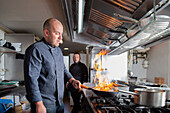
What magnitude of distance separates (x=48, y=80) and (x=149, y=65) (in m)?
6.00

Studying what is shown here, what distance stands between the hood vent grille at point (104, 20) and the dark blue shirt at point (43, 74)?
0.64 meters

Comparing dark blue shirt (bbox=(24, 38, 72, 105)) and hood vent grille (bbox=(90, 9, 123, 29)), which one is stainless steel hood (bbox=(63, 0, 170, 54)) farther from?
dark blue shirt (bbox=(24, 38, 72, 105))

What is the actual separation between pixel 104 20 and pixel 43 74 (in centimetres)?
95

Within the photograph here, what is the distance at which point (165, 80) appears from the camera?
15.6 feet

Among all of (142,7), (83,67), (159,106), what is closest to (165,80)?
(83,67)

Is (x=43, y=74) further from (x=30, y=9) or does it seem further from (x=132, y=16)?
(x=30, y=9)

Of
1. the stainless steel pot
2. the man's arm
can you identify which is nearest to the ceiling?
the man's arm

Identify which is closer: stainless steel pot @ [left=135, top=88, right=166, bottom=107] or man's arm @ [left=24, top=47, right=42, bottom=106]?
man's arm @ [left=24, top=47, right=42, bottom=106]

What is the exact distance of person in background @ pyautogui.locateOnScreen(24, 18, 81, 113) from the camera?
1.08 meters

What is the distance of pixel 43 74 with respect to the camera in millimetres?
1205

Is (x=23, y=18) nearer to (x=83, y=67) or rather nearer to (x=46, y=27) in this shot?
(x=46, y=27)

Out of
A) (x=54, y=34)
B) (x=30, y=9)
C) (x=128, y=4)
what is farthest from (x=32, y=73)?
(x=30, y=9)

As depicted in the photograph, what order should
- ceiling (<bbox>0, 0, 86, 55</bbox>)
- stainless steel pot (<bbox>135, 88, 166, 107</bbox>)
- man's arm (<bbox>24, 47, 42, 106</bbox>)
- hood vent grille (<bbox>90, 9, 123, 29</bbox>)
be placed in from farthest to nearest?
ceiling (<bbox>0, 0, 86, 55</bbox>) < hood vent grille (<bbox>90, 9, 123, 29</bbox>) < stainless steel pot (<bbox>135, 88, 166, 107</bbox>) < man's arm (<bbox>24, 47, 42, 106</bbox>)

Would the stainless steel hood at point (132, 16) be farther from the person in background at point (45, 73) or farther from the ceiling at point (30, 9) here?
the ceiling at point (30, 9)
